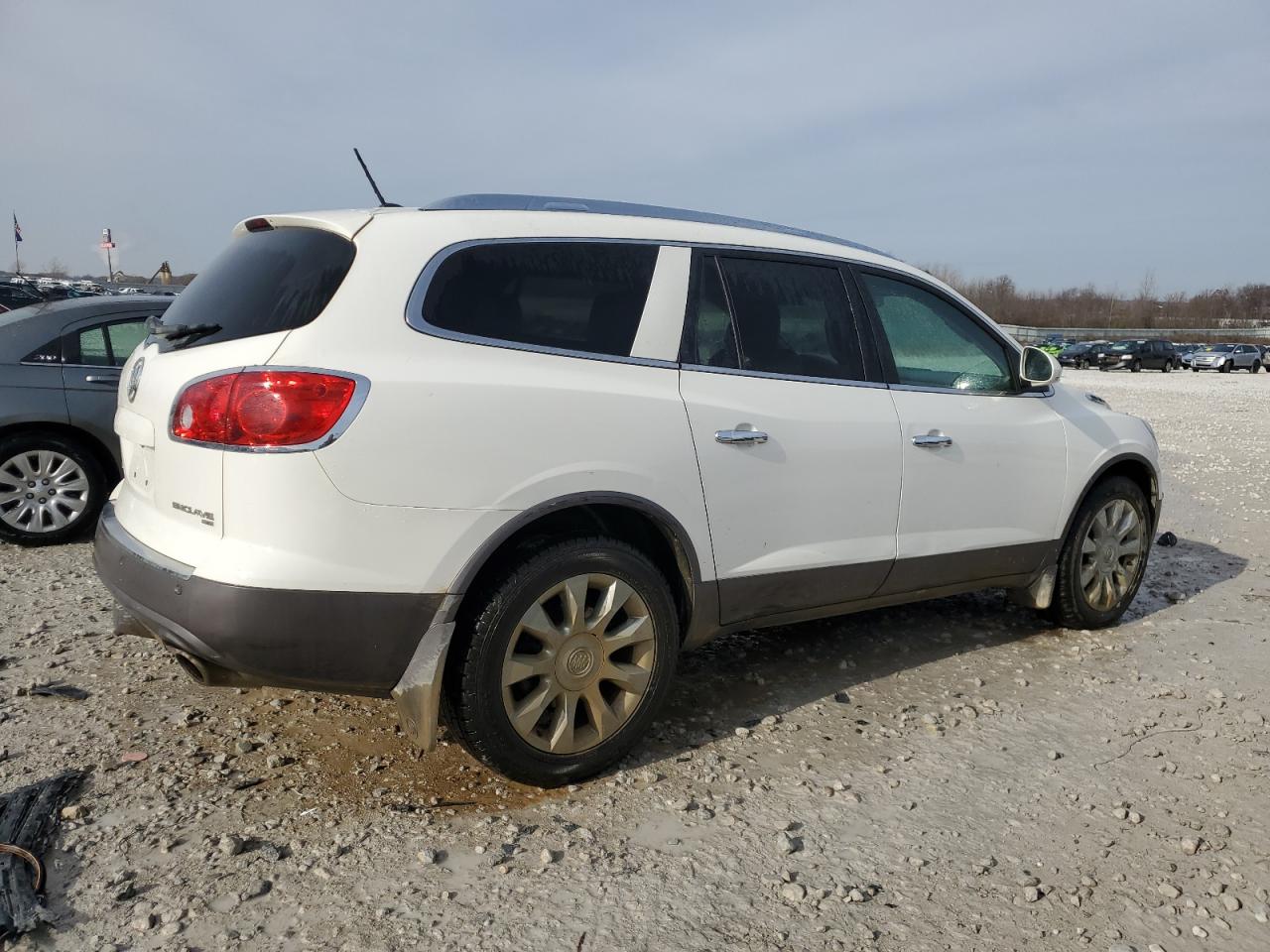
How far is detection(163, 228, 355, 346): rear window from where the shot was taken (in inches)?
112

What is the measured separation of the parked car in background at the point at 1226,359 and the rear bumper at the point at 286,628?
2029 inches

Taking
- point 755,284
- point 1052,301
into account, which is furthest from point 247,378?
point 1052,301

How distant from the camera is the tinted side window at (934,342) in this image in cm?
410

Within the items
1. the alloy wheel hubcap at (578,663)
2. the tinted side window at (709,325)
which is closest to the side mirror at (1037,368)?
the tinted side window at (709,325)

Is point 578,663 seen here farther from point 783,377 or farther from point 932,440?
point 932,440

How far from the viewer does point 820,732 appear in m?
3.70

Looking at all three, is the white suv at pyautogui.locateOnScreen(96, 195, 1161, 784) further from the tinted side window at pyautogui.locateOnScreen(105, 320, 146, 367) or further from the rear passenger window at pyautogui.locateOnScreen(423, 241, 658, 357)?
the tinted side window at pyautogui.locateOnScreen(105, 320, 146, 367)

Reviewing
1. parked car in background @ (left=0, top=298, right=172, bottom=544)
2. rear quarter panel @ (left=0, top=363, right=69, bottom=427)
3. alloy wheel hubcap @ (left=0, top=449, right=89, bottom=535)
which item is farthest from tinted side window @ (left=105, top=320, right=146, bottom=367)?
alloy wheel hubcap @ (left=0, top=449, right=89, bottom=535)

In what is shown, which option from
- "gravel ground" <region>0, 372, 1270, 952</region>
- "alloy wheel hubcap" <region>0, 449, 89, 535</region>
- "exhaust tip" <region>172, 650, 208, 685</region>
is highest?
"exhaust tip" <region>172, 650, 208, 685</region>

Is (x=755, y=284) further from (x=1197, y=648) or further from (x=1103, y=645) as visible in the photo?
(x=1197, y=648)

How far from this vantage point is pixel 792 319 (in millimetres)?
3758

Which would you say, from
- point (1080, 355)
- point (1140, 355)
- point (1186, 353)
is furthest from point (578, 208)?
point (1186, 353)

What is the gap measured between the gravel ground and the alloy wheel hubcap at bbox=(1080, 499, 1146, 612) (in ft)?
1.18

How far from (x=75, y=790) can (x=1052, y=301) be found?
132941mm
